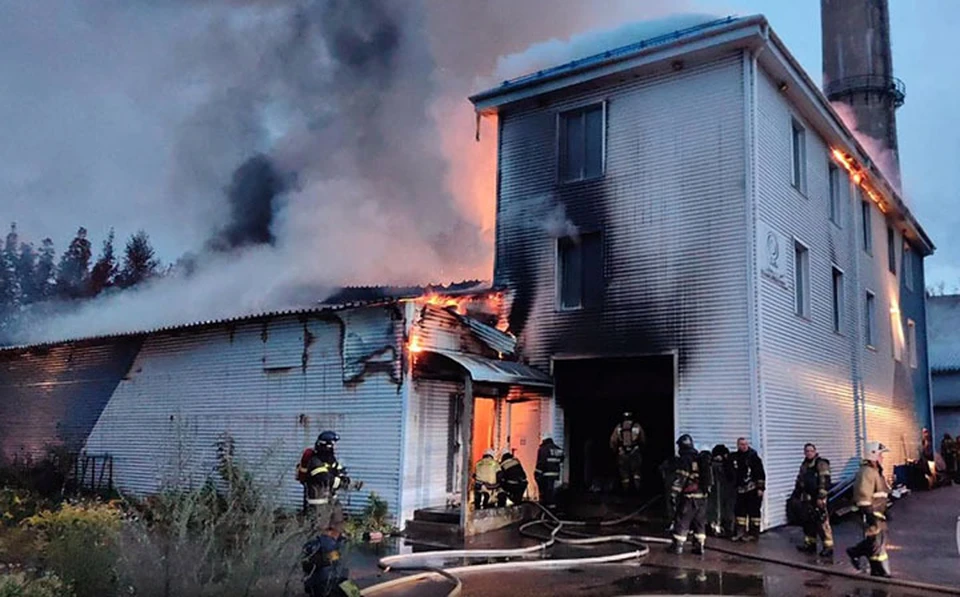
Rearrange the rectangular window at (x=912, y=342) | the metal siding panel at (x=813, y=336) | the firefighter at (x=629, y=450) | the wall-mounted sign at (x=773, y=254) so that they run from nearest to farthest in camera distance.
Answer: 1. the wall-mounted sign at (x=773, y=254)
2. the metal siding panel at (x=813, y=336)
3. the firefighter at (x=629, y=450)
4. the rectangular window at (x=912, y=342)

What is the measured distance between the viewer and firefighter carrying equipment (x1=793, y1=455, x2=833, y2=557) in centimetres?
1121

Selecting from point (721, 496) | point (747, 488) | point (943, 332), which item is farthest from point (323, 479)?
point (943, 332)

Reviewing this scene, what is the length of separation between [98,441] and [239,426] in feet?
15.6

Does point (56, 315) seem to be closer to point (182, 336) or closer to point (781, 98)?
point (182, 336)

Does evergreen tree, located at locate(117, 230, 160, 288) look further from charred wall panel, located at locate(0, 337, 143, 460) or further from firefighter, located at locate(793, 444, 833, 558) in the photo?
firefighter, located at locate(793, 444, 833, 558)

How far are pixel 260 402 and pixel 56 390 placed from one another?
285 inches

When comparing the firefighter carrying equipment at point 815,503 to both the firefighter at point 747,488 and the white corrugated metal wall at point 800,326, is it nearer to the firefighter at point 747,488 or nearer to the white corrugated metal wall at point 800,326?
the firefighter at point 747,488

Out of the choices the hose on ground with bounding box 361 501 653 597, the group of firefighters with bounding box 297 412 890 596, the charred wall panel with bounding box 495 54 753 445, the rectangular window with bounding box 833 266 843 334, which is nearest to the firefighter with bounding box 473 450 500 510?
the group of firefighters with bounding box 297 412 890 596

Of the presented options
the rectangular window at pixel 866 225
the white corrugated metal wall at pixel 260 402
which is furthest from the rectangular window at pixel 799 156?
the white corrugated metal wall at pixel 260 402

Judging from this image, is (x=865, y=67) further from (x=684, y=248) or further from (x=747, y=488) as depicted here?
(x=747, y=488)

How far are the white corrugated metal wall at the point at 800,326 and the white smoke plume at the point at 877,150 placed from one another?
1652 centimetres

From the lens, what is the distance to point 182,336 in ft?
55.3

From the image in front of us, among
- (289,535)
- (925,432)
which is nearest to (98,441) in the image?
(289,535)

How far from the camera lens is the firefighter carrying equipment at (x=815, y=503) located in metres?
11.2
